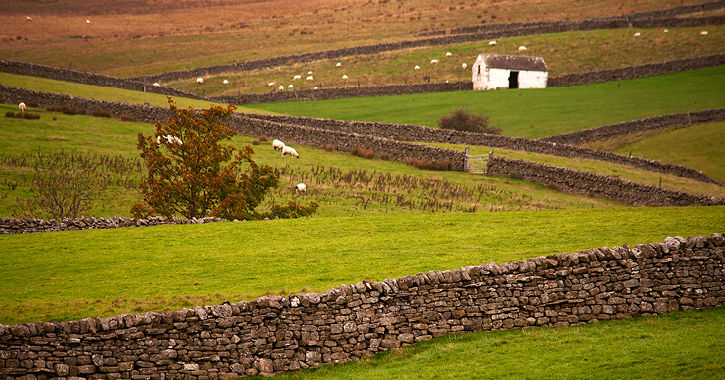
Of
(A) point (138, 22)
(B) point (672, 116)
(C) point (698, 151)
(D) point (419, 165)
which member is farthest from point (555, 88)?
(A) point (138, 22)

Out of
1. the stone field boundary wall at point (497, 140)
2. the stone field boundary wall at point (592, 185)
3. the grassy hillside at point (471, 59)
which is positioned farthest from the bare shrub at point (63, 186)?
the grassy hillside at point (471, 59)

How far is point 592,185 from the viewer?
104ft

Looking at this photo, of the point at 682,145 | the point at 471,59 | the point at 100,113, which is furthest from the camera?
the point at 471,59

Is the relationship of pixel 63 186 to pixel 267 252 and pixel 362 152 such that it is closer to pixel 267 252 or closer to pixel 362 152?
pixel 267 252

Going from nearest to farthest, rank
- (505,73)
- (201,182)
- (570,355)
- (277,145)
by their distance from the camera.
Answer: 1. (570,355)
2. (201,182)
3. (277,145)
4. (505,73)

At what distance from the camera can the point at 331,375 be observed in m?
10.5

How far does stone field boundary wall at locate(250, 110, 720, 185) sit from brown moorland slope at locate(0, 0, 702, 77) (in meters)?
48.7

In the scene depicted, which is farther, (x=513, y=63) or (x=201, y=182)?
(x=513, y=63)

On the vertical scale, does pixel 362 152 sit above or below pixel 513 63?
below

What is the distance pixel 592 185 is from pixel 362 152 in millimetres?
15248

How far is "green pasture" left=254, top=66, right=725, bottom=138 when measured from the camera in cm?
5100

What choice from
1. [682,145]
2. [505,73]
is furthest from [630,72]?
[682,145]

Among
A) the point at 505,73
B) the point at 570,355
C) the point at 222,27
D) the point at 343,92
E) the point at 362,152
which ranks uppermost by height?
the point at 222,27

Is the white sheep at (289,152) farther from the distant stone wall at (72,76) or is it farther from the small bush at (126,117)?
the distant stone wall at (72,76)
